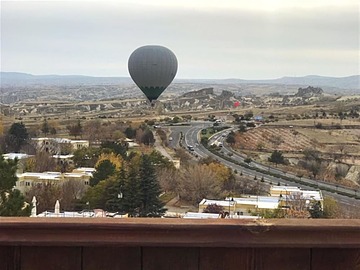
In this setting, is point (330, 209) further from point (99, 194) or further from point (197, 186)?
point (99, 194)

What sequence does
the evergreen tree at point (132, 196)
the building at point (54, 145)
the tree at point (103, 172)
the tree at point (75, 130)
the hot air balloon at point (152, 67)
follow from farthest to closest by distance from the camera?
the tree at point (75, 130), the building at point (54, 145), the tree at point (103, 172), the hot air balloon at point (152, 67), the evergreen tree at point (132, 196)

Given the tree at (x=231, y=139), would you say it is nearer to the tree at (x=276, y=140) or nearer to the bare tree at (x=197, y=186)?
the tree at (x=276, y=140)

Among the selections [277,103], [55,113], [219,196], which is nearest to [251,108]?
[277,103]

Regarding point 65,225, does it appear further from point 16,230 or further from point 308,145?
point 308,145

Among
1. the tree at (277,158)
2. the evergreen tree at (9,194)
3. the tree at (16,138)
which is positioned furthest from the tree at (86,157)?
the evergreen tree at (9,194)

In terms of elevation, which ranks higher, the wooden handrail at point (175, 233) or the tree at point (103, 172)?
the wooden handrail at point (175, 233)

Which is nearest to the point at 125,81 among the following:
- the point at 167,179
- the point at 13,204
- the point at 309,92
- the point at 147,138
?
the point at 309,92

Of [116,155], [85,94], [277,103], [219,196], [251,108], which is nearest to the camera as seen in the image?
[219,196]
